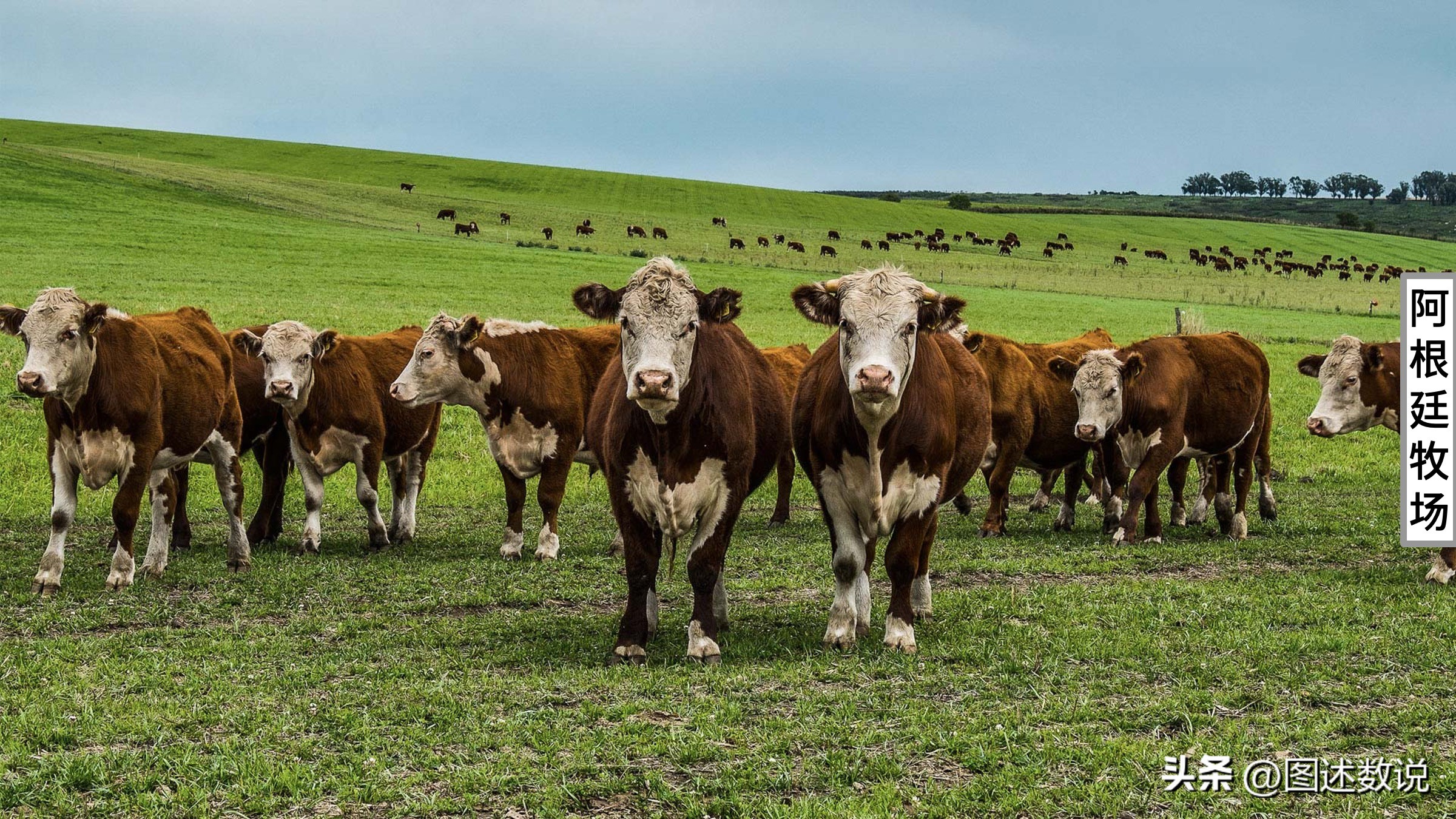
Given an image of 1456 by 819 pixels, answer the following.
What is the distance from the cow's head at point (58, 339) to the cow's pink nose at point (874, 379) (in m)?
6.63

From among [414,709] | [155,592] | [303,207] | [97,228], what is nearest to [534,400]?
[155,592]

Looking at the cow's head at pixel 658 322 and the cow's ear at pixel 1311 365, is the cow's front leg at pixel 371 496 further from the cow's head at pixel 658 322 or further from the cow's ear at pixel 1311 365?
the cow's ear at pixel 1311 365

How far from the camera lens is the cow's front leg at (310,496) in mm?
12664

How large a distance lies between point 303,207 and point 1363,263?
236 ft

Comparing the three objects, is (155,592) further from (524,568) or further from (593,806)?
(593,806)

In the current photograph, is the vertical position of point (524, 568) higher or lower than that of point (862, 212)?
lower

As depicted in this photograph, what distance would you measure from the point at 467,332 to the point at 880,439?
6.24 meters

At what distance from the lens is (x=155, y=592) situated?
10.4 metres

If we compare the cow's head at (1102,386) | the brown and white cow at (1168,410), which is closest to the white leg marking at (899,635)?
the brown and white cow at (1168,410)

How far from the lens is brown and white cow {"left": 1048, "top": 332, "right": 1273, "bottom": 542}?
44.2ft

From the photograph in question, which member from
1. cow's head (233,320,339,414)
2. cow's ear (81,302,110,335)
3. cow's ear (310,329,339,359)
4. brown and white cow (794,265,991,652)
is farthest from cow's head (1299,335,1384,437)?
cow's ear (81,302,110,335)

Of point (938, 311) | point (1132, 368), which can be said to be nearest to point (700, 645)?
point (938, 311)

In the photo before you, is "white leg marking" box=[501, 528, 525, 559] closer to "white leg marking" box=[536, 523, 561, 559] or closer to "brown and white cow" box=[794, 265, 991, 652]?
"white leg marking" box=[536, 523, 561, 559]

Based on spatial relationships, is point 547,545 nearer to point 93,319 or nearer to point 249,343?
point 249,343
